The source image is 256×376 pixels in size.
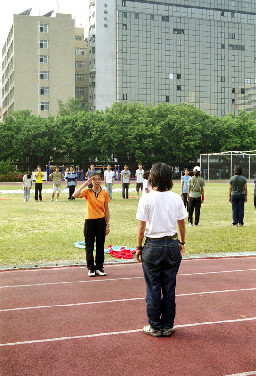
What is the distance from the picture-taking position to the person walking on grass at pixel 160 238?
16.4 ft

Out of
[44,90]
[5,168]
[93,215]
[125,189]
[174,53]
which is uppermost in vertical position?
[174,53]

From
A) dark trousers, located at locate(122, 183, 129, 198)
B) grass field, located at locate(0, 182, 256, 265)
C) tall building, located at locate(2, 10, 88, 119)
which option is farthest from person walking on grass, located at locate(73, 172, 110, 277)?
tall building, located at locate(2, 10, 88, 119)

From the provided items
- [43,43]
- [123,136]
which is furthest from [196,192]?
[43,43]

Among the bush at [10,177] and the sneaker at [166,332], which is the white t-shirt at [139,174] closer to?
the sneaker at [166,332]

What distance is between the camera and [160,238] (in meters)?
5.02

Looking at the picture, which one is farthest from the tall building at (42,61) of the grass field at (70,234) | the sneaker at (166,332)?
the sneaker at (166,332)

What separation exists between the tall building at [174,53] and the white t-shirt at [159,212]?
90865 mm

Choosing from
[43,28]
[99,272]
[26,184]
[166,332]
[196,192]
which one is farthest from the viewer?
[43,28]

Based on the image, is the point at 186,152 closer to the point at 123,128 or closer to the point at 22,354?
the point at 123,128

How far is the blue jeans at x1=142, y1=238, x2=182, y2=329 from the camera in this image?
498cm

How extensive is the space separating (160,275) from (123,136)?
194 ft

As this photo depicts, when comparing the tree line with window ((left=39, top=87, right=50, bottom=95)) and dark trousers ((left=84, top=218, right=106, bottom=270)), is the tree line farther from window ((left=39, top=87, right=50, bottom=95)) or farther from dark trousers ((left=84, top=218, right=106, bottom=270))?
dark trousers ((left=84, top=218, right=106, bottom=270))

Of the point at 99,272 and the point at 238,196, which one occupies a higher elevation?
the point at 238,196

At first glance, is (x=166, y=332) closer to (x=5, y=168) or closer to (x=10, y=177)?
(x=10, y=177)
